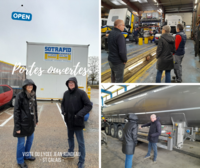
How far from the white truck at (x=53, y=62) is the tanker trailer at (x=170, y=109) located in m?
1.52

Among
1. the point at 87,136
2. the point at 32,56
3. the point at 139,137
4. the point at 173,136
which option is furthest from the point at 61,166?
the point at 32,56

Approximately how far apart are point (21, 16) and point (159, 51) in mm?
1741

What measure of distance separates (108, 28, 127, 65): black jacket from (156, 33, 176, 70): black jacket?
1.68 feet

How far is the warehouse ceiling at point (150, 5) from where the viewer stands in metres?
2.01

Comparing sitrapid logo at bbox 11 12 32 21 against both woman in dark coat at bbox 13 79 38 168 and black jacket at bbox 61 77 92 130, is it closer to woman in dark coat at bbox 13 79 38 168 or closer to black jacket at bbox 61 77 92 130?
woman in dark coat at bbox 13 79 38 168

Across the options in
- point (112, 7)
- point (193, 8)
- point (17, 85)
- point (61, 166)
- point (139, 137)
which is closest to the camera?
point (61, 166)

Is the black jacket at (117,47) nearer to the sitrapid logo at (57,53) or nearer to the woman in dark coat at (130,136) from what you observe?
the woman in dark coat at (130,136)

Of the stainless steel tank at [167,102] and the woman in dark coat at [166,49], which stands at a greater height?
the woman in dark coat at [166,49]

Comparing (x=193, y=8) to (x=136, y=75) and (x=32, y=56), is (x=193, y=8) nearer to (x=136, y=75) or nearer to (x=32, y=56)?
(x=136, y=75)

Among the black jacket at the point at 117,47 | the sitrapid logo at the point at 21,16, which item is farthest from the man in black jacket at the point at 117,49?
the sitrapid logo at the point at 21,16

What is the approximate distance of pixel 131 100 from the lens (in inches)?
86.0

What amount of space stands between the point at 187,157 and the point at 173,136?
0.29 meters

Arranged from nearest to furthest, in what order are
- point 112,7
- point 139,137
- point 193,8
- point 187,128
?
point 187,128 < point 193,8 < point 139,137 < point 112,7

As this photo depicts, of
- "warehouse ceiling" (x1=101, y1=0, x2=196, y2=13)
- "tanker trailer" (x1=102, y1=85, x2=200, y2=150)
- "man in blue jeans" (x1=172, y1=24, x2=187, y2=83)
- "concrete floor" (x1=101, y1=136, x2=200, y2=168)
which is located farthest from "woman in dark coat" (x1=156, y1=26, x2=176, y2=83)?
"concrete floor" (x1=101, y1=136, x2=200, y2=168)
